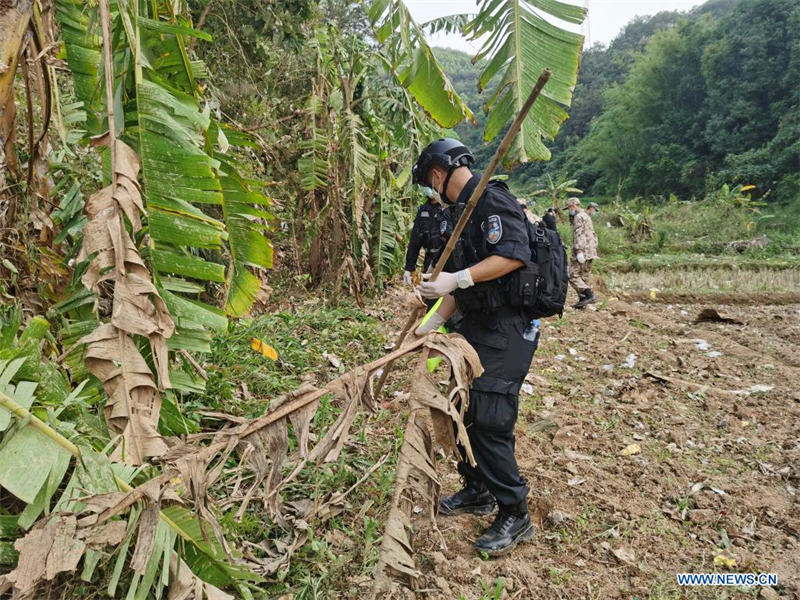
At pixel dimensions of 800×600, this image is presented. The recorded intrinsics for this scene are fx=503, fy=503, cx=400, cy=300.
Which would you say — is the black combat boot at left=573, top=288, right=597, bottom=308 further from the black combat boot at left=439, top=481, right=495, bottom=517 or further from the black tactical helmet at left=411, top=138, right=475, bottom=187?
the black tactical helmet at left=411, top=138, right=475, bottom=187

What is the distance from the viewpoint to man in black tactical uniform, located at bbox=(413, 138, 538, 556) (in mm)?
2371

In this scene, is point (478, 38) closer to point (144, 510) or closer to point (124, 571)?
point (144, 510)

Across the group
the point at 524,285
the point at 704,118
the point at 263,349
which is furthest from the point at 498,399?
the point at 704,118

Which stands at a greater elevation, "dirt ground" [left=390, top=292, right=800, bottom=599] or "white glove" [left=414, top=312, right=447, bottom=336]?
"white glove" [left=414, top=312, right=447, bottom=336]

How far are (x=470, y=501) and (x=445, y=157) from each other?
6.44 feet

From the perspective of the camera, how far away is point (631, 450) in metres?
3.71

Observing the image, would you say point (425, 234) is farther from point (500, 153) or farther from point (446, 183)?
point (500, 153)

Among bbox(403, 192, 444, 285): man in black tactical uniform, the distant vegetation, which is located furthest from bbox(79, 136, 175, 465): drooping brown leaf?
the distant vegetation

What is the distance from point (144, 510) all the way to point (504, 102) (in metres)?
2.38

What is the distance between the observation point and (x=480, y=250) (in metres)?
2.55

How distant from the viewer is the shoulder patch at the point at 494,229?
2357 mm

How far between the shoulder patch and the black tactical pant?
1.31 feet

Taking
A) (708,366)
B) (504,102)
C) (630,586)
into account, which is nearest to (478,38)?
(504,102)

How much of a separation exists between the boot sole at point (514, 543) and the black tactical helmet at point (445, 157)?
1.92 meters
